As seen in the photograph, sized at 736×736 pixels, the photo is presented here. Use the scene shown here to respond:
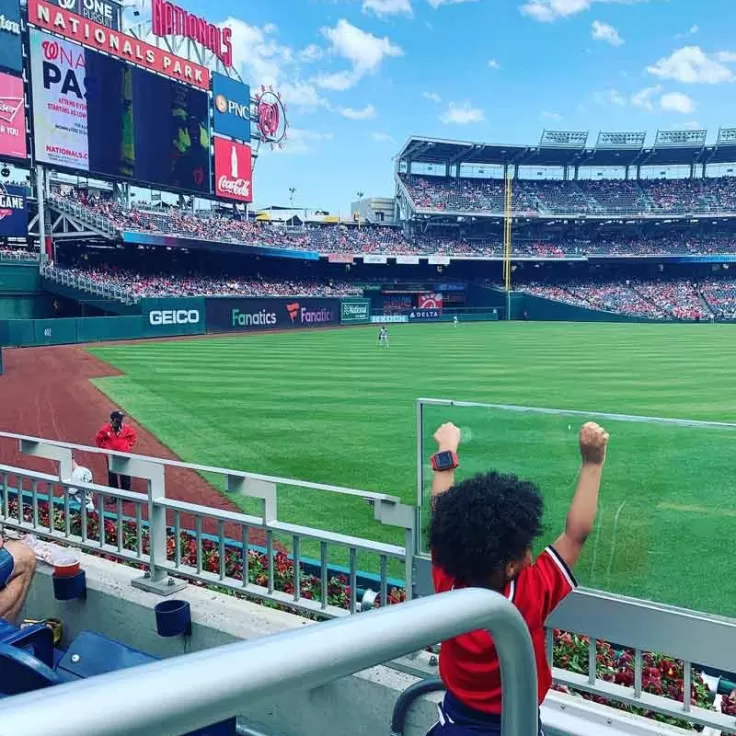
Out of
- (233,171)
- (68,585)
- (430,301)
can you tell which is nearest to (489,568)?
(68,585)

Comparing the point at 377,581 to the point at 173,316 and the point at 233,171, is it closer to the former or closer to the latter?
the point at 173,316

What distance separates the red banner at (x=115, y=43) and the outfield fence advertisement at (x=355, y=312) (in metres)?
18.5

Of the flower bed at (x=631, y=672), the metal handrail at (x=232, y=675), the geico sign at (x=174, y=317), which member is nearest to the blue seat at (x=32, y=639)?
the flower bed at (x=631, y=672)

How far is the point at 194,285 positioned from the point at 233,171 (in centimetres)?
888

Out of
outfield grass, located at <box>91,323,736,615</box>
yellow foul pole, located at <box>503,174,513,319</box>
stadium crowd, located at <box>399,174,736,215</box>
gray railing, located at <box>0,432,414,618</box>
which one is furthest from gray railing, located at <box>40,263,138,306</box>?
stadium crowd, located at <box>399,174,736,215</box>

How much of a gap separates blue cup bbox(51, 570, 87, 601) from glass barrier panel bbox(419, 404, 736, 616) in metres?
3.12

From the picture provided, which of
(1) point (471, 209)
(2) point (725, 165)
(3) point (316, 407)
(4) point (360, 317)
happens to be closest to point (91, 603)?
(3) point (316, 407)

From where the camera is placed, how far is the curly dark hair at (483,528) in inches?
86.1

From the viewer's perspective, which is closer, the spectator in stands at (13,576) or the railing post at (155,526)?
the spectator in stands at (13,576)

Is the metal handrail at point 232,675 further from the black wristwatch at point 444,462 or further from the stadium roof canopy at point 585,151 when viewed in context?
the stadium roof canopy at point 585,151

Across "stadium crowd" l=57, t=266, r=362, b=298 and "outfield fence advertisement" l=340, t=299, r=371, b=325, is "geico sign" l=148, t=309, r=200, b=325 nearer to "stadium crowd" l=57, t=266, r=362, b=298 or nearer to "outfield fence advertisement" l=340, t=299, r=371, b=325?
"stadium crowd" l=57, t=266, r=362, b=298

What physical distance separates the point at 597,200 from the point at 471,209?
1393 centimetres

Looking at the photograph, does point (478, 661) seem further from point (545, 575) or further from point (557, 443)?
point (557, 443)

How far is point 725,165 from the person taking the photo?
75.4 metres
